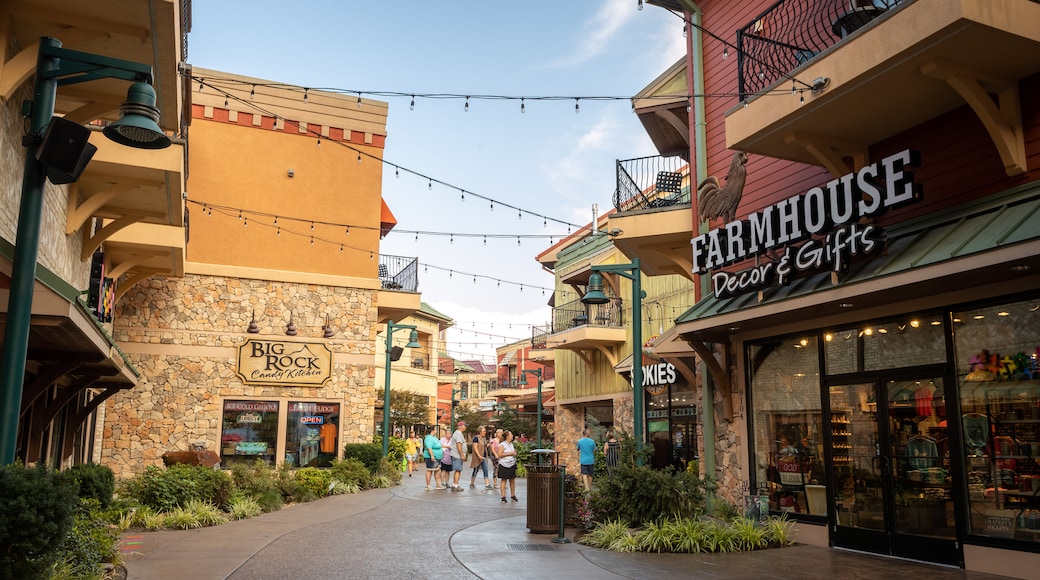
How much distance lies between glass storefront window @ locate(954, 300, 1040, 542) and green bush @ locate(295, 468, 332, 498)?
13.6m

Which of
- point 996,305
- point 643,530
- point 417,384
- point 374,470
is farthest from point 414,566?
point 417,384

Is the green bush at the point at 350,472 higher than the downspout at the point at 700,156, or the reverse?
the downspout at the point at 700,156

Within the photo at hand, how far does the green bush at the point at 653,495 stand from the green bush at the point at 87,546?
667 cm

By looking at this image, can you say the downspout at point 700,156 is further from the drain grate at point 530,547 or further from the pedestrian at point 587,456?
the pedestrian at point 587,456

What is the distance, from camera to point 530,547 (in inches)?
417

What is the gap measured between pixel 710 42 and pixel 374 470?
571 inches

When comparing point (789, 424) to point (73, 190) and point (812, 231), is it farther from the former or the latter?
point (73, 190)

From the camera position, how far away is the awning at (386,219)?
25359 millimetres

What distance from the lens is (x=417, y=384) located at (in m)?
46.6

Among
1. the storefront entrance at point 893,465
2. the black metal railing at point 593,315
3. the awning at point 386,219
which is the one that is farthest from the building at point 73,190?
the black metal railing at point 593,315

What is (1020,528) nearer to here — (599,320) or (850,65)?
(850,65)

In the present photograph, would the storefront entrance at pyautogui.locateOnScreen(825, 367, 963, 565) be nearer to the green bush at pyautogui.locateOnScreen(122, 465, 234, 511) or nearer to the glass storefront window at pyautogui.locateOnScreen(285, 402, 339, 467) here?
the green bush at pyautogui.locateOnScreen(122, 465, 234, 511)

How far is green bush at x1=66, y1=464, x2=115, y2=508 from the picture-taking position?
9984 mm

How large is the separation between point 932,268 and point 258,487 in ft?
42.4
